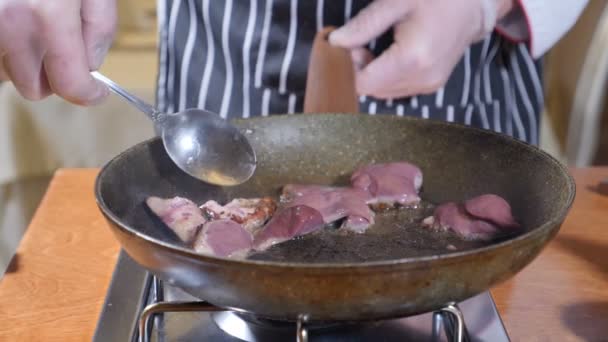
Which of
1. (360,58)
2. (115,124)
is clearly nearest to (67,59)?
(360,58)

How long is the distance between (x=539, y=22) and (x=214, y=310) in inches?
30.0

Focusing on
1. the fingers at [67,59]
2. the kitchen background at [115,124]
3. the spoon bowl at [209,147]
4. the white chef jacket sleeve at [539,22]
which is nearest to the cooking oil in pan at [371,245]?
the spoon bowl at [209,147]

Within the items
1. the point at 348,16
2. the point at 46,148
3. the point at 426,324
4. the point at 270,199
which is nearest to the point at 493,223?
the point at 426,324

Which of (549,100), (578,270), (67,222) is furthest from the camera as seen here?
(549,100)

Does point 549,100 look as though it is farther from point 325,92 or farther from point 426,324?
point 426,324

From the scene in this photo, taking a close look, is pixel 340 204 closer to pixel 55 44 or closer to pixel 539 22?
pixel 55 44

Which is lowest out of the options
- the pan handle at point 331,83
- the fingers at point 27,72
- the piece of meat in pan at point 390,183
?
the piece of meat in pan at point 390,183

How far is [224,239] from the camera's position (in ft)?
2.56

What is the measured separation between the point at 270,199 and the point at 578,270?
398 mm

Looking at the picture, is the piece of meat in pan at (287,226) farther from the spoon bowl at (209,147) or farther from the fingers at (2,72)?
the fingers at (2,72)

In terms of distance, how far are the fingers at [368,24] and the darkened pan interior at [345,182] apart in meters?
0.17

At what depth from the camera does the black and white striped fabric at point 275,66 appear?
3.93 feet

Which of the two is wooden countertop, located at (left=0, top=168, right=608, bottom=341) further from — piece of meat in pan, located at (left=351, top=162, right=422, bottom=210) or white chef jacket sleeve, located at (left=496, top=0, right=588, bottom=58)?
white chef jacket sleeve, located at (left=496, top=0, right=588, bottom=58)

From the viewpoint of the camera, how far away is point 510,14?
1.19 meters
